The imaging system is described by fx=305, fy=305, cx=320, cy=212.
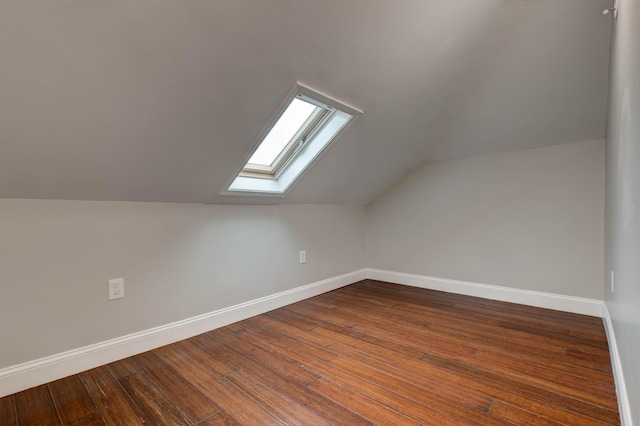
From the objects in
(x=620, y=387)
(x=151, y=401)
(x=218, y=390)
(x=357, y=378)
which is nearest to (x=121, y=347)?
(x=151, y=401)

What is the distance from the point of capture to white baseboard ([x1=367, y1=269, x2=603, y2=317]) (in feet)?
7.80

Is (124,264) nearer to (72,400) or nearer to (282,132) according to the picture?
(72,400)

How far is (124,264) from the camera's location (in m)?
1.87

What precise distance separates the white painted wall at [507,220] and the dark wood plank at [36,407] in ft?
9.80

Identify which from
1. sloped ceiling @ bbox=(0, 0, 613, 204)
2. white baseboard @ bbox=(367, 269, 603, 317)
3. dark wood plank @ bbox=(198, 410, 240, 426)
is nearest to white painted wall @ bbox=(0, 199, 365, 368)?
sloped ceiling @ bbox=(0, 0, 613, 204)

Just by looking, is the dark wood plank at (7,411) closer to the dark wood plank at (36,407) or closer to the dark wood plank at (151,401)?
the dark wood plank at (36,407)

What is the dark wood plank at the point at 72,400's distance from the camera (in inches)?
51.8

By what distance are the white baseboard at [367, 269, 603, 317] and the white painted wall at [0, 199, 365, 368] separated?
1.31 meters

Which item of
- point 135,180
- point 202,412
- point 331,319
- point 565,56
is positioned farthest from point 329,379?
point 565,56

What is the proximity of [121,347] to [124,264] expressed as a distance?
49 cm

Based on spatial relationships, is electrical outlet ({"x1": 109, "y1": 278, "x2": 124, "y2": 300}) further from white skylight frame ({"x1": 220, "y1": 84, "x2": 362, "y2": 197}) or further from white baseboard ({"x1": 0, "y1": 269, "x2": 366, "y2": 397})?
white skylight frame ({"x1": 220, "y1": 84, "x2": 362, "y2": 197})

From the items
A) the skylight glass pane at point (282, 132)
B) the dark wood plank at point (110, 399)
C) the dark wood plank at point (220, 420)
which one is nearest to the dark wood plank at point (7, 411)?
the dark wood plank at point (110, 399)

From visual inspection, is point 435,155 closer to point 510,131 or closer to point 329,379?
point 510,131

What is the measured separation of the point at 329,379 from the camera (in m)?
1.57
